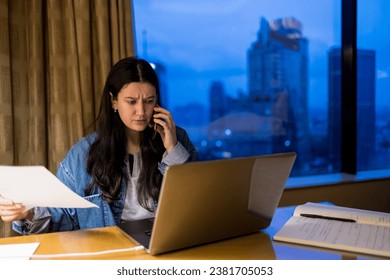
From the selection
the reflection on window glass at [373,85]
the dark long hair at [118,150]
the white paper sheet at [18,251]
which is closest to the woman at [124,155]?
the dark long hair at [118,150]

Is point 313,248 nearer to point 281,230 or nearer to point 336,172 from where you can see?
point 281,230

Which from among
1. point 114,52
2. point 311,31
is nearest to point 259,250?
point 114,52

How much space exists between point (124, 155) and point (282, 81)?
1.65m

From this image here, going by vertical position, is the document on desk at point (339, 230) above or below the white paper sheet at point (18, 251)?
below

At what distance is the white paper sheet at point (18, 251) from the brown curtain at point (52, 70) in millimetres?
913

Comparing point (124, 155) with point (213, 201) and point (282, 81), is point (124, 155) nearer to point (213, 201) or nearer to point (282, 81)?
point (213, 201)

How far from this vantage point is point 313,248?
0.88 m

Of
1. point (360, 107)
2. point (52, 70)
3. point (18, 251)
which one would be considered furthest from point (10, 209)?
point (360, 107)

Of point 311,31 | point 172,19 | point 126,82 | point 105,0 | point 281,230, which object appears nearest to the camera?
point 281,230

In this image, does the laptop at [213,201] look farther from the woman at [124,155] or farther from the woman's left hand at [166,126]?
the woman's left hand at [166,126]

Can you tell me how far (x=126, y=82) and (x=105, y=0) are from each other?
61cm

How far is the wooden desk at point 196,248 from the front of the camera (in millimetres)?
836

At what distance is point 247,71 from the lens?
8.93ft

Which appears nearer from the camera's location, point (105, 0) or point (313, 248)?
point (313, 248)
